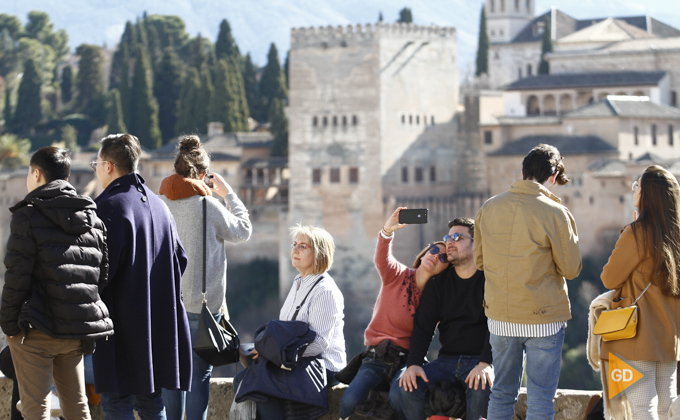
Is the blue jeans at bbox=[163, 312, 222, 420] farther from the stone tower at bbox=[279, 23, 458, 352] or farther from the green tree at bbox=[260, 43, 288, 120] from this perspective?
the green tree at bbox=[260, 43, 288, 120]

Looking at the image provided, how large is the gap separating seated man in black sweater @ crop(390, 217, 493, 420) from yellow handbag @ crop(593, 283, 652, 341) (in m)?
0.65

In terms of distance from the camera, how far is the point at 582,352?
28203 millimetres

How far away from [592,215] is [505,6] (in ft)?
94.5

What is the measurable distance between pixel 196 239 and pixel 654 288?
234 cm

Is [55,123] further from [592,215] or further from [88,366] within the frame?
[88,366]

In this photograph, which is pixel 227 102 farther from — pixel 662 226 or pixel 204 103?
pixel 662 226

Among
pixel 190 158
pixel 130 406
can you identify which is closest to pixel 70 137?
pixel 190 158

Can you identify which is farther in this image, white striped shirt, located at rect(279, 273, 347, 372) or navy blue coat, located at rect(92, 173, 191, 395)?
white striped shirt, located at rect(279, 273, 347, 372)

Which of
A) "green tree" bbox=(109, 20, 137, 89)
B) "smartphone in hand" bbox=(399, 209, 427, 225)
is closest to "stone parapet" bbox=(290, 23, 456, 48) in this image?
"green tree" bbox=(109, 20, 137, 89)

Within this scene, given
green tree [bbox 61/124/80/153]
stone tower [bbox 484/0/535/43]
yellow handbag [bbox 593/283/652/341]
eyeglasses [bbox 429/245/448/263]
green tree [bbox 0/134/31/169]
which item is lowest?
yellow handbag [bbox 593/283/652/341]

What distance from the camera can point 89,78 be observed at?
53.3m

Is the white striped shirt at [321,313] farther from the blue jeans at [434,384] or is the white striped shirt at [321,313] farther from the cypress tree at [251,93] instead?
the cypress tree at [251,93]

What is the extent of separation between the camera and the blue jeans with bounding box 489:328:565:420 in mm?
4598

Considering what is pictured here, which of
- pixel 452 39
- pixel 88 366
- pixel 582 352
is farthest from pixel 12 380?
pixel 452 39
